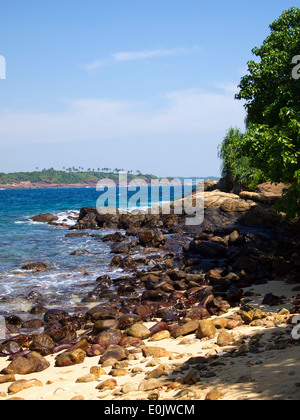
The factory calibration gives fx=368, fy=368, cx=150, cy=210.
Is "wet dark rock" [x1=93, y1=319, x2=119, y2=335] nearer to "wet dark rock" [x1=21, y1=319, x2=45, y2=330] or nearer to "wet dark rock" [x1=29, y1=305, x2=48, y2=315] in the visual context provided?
"wet dark rock" [x1=21, y1=319, x2=45, y2=330]

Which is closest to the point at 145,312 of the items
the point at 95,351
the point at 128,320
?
the point at 128,320

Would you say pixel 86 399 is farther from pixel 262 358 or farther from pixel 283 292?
pixel 283 292

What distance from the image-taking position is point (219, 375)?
19.7 feet

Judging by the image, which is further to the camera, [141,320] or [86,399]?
[141,320]

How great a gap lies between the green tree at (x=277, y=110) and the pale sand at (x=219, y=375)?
4968 millimetres

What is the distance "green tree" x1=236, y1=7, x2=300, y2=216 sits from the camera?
10891 mm

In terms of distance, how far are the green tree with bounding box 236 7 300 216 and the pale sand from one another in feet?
16.3

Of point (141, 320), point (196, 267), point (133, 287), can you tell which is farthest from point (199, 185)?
point (141, 320)

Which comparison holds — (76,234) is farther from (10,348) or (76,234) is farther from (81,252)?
(10,348)

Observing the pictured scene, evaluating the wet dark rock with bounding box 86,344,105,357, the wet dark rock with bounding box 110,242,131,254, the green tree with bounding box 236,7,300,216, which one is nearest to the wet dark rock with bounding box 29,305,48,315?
the wet dark rock with bounding box 86,344,105,357

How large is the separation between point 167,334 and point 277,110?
1022cm
